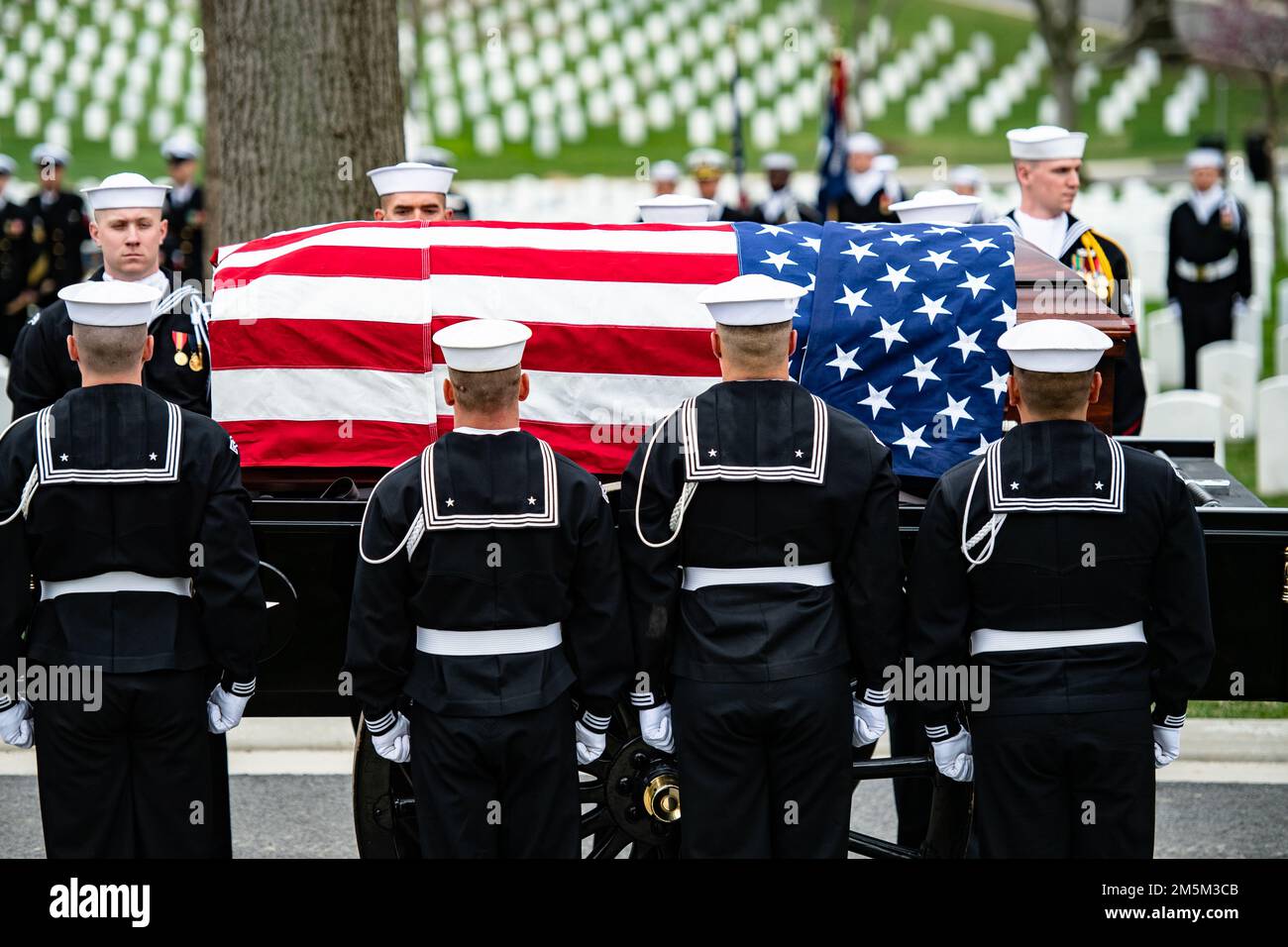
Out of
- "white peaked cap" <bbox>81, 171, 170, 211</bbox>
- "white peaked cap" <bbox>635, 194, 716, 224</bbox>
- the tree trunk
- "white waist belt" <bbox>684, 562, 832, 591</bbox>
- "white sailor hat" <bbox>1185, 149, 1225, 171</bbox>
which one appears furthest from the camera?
"white sailor hat" <bbox>1185, 149, 1225, 171</bbox>

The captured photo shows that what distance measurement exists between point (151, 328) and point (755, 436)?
6.68 ft

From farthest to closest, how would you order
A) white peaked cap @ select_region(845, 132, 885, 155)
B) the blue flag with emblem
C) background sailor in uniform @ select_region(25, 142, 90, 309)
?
background sailor in uniform @ select_region(25, 142, 90, 309)
white peaked cap @ select_region(845, 132, 885, 155)
the blue flag with emblem

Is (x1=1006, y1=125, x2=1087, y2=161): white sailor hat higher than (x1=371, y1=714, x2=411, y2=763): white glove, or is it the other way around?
(x1=1006, y1=125, x2=1087, y2=161): white sailor hat

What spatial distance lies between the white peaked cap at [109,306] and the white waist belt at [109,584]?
554 mm

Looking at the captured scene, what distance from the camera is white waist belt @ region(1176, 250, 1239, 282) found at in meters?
11.8

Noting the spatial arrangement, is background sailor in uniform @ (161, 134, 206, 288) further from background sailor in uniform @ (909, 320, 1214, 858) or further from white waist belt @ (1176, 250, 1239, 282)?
background sailor in uniform @ (909, 320, 1214, 858)

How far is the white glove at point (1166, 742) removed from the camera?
3842mm

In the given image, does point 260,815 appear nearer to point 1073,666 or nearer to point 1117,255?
point 1073,666

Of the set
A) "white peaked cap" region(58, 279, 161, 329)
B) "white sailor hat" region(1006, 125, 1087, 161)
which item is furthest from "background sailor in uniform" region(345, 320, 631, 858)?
"white sailor hat" region(1006, 125, 1087, 161)

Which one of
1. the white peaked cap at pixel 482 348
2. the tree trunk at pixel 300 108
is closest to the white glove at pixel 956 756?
the white peaked cap at pixel 482 348

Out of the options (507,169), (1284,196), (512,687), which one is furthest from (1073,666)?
(507,169)

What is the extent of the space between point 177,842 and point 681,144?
29.4 metres
